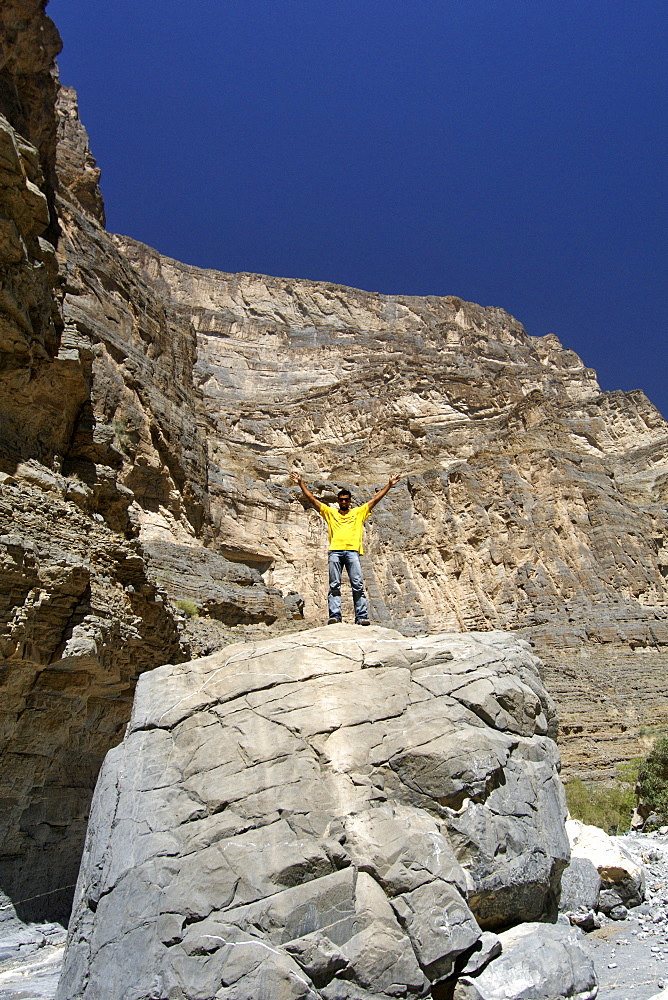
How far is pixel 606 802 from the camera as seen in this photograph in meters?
20.2

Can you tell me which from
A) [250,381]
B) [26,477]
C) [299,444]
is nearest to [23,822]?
[26,477]

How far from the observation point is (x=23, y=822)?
988cm

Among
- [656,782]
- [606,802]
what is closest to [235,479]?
[606,802]

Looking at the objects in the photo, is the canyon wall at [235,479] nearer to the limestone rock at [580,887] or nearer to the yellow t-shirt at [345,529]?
the yellow t-shirt at [345,529]

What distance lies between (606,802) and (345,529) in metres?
16.8

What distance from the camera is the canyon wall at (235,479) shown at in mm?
10062

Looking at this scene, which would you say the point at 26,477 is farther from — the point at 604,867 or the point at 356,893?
the point at 604,867

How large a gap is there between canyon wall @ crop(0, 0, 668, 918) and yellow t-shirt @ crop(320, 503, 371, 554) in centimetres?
392

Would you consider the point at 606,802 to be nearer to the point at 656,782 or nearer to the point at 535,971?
the point at 656,782

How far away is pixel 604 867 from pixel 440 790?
3629 mm

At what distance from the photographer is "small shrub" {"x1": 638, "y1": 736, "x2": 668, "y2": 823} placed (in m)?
16.8

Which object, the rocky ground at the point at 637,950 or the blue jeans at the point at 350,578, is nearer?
the rocky ground at the point at 637,950

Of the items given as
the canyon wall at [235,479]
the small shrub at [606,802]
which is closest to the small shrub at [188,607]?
the canyon wall at [235,479]

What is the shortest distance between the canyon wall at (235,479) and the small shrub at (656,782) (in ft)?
28.9
